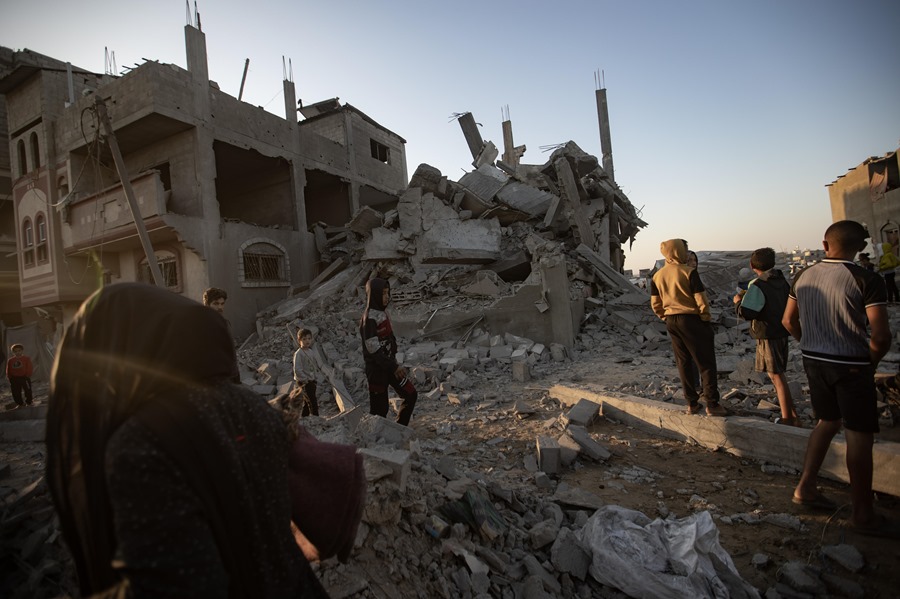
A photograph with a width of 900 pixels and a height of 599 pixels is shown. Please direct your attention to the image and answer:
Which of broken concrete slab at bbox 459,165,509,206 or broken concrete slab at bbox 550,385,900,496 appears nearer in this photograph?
broken concrete slab at bbox 550,385,900,496

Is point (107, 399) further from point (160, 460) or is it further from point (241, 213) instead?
point (241, 213)

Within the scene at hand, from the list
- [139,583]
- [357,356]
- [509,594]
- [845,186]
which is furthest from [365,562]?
[845,186]

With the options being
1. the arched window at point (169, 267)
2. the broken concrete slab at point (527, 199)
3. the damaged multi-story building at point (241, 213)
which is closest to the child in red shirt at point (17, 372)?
the damaged multi-story building at point (241, 213)

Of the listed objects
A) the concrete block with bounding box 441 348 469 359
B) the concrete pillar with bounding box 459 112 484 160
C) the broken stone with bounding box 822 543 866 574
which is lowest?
the broken stone with bounding box 822 543 866 574

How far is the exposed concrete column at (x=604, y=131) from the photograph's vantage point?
2647 centimetres

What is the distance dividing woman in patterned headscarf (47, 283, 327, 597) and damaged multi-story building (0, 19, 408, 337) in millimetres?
12272

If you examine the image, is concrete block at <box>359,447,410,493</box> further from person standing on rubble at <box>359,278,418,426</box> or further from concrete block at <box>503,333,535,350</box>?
concrete block at <box>503,333,535,350</box>

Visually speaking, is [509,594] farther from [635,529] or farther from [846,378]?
[846,378]

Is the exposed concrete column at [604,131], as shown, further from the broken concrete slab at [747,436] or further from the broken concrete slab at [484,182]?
the broken concrete slab at [747,436]

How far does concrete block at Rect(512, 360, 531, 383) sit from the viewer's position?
725 centimetres

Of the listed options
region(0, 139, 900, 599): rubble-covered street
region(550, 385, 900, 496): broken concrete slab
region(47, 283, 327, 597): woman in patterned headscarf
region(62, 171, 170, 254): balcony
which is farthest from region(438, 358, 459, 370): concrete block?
region(62, 171, 170, 254): balcony

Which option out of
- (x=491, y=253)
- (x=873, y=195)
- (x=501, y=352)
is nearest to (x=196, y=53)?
(x=491, y=253)

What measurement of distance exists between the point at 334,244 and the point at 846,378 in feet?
51.4

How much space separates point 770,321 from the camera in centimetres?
387
